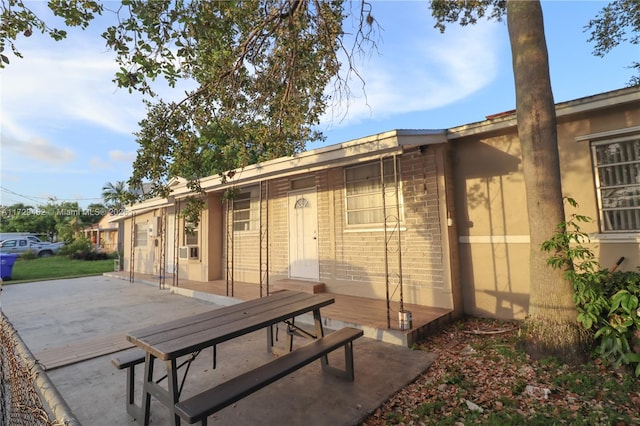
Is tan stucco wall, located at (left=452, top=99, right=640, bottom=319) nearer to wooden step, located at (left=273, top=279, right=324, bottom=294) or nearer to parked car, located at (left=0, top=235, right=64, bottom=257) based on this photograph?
wooden step, located at (left=273, top=279, right=324, bottom=294)

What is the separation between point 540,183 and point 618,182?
1.76 meters

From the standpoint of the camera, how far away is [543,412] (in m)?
2.55

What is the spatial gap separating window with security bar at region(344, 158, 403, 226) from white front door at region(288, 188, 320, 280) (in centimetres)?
103

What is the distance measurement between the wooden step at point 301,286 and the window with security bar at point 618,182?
4.97 meters

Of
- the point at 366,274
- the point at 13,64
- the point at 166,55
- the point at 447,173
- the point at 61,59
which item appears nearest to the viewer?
the point at 13,64

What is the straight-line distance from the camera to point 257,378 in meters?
2.36

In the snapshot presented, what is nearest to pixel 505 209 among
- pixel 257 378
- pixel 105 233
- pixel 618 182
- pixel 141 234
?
pixel 618 182

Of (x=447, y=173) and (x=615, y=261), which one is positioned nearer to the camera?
→ (x=615, y=261)

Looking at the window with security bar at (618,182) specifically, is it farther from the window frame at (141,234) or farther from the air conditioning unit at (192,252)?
the window frame at (141,234)

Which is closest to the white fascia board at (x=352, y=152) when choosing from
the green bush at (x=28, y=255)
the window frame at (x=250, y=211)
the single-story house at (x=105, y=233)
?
the window frame at (x=250, y=211)

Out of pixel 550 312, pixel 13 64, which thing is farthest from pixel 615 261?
pixel 13 64

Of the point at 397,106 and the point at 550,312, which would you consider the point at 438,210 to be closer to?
the point at 550,312

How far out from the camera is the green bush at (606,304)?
10.1 feet

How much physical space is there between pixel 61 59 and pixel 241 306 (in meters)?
4.50
